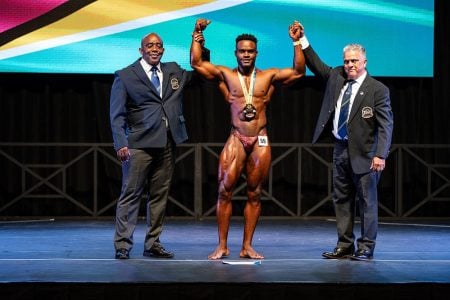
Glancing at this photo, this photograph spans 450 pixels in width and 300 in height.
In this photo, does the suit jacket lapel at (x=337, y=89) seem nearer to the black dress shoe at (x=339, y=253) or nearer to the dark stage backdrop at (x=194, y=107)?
the black dress shoe at (x=339, y=253)

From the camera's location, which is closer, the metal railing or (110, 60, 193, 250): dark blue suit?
(110, 60, 193, 250): dark blue suit

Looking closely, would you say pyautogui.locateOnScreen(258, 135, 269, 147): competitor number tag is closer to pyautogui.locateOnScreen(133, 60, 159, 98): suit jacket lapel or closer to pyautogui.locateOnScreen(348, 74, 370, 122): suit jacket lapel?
pyautogui.locateOnScreen(348, 74, 370, 122): suit jacket lapel

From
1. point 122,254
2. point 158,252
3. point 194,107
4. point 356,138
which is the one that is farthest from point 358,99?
point 194,107

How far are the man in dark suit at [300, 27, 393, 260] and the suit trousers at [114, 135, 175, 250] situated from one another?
1052 millimetres

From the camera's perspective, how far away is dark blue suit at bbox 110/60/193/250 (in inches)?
204

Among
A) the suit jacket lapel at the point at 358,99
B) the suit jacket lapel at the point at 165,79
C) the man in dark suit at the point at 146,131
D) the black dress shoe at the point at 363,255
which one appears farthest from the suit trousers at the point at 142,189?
the black dress shoe at the point at 363,255

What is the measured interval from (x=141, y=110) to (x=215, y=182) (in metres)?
3.32

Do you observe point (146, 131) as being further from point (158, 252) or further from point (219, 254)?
point (219, 254)

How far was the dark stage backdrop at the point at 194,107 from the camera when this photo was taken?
8352 millimetres

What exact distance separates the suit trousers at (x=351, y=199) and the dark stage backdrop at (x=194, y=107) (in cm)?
314

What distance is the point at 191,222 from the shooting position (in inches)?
304

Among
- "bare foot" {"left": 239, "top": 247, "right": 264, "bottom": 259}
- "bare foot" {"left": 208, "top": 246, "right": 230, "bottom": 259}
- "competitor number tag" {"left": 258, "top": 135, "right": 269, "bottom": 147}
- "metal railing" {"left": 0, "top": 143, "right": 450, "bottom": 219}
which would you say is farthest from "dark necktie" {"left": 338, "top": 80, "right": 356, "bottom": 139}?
"metal railing" {"left": 0, "top": 143, "right": 450, "bottom": 219}

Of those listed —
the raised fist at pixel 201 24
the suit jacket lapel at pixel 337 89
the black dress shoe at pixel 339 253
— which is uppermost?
the raised fist at pixel 201 24
